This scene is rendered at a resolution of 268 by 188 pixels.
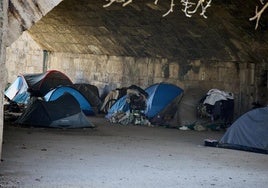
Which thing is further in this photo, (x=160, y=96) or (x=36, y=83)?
(x=36, y=83)

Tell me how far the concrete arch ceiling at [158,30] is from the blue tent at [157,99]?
3.72 feet

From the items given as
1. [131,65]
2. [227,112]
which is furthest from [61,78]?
[227,112]

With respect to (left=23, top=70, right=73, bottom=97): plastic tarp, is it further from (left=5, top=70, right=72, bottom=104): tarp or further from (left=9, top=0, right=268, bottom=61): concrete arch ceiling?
(left=9, top=0, right=268, bottom=61): concrete arch ceiling

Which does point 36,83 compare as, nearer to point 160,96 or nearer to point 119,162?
point 160,96

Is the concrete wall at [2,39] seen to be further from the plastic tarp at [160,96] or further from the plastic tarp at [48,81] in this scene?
the plastic tarp at [48,81]

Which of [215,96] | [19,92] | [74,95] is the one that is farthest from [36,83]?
[215,96]

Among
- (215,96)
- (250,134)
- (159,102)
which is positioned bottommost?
(250,134)

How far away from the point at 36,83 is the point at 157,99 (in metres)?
5.60

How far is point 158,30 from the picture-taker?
16.1 meters

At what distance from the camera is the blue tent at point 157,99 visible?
16438mm

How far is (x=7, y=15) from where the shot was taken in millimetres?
5738

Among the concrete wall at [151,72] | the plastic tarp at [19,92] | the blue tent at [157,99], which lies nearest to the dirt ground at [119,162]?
the concrete wall at [151,72]

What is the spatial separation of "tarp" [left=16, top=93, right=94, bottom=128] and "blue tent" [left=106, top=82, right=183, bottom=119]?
3.16m

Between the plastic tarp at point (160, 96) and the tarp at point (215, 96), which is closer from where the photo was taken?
the tarp at point (215, 96)
